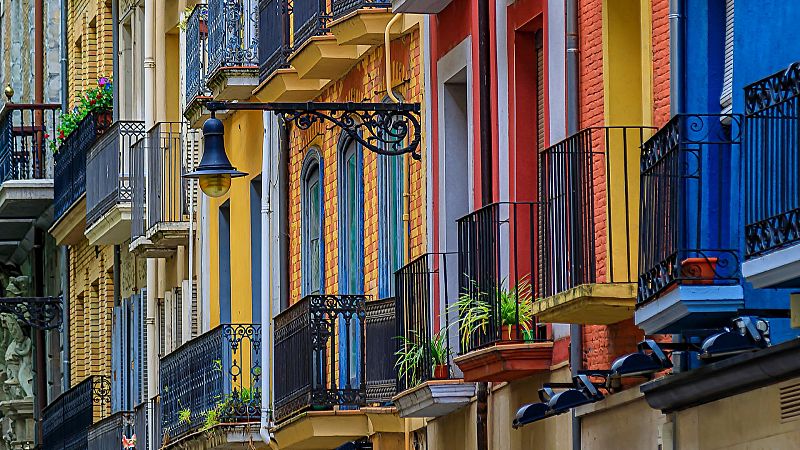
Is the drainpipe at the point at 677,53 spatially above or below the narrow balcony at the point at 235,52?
below

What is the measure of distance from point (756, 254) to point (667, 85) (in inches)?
136

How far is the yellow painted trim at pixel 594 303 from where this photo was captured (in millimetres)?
16641

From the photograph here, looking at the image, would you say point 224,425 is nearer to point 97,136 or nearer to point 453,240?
point 453,240

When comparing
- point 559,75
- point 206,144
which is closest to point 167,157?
point 206,144

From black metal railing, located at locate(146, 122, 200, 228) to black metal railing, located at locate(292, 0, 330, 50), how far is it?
713 centimetres

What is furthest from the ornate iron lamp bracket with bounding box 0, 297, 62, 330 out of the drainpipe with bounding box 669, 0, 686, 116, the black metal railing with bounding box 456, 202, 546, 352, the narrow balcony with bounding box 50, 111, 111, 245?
the drainpipe with bounding box 669, 0, 686, 116

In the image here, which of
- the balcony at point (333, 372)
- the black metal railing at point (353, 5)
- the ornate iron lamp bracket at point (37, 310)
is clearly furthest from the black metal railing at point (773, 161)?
the ornate iron lamp bracket at point (37, 310)

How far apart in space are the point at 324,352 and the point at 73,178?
15.9 metres

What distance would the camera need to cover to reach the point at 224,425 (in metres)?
28.3

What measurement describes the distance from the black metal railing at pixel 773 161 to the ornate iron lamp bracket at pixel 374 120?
26.4ft

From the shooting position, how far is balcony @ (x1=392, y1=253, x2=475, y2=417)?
21219 millimetres

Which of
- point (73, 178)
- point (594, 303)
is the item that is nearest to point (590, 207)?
point (594, 303)

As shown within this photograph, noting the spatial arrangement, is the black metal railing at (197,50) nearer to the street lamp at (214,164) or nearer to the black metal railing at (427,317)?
the street lamp at (214,164)

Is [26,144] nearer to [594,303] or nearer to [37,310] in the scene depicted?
[37,310]
